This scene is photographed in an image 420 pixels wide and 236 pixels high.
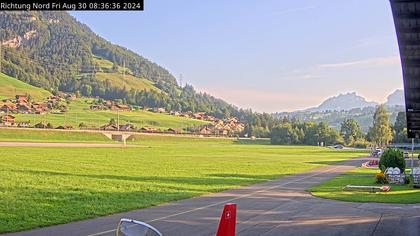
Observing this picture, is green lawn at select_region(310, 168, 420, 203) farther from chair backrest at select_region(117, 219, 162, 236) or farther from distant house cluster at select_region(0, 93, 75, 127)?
distant house cluster at select_region(0, 93, 75, 127)

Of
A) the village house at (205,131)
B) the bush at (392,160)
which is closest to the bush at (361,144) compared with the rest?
the village house at (205,131)

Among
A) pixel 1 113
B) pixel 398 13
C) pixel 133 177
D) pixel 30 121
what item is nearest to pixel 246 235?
pixel 398 13

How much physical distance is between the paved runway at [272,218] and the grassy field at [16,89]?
508ft

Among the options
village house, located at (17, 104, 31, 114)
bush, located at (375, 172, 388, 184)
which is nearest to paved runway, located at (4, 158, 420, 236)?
bush, located at (375, 172, 388, 184)

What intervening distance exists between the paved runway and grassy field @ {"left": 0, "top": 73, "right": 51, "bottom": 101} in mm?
154895

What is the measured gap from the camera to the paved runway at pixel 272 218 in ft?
49.7

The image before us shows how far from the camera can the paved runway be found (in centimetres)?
1516

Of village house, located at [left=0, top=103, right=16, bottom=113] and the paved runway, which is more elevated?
village house, located at [left=0, top=103, right=16, bottom=113]

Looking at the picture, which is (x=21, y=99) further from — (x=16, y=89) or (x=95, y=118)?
(x=95, y=118)

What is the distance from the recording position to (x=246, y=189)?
29406 mm

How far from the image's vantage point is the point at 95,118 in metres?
161
